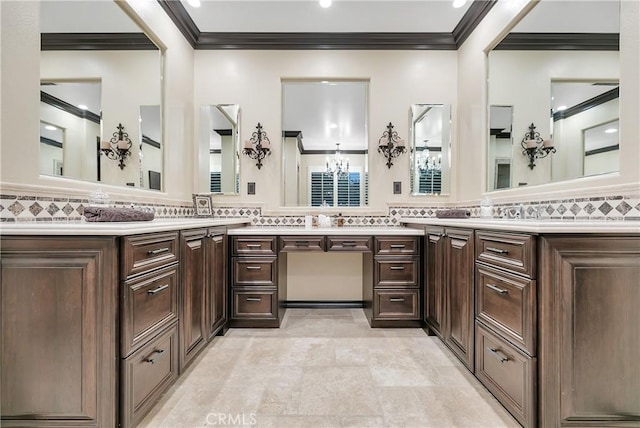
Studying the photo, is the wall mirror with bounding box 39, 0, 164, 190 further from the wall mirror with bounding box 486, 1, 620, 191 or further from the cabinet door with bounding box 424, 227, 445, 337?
the wall mirror with bounding box 486, 1, 620, 191

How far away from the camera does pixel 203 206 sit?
3.21 m

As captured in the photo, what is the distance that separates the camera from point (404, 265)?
Answer: 2670 mm

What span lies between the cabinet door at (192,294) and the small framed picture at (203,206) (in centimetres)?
114

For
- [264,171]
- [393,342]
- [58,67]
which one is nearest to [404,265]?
[393,342]

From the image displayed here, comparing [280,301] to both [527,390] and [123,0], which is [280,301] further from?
[123,0]

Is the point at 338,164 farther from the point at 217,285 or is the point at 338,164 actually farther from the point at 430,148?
the point at 217,285

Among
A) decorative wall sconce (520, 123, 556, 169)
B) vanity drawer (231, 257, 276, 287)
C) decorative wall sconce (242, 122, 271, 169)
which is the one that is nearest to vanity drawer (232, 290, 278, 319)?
vanity drawer (231, 257, 276, 287)

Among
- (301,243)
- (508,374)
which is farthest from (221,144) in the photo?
(508,374)

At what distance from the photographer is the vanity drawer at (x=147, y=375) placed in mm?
1291

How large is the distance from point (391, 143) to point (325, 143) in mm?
737

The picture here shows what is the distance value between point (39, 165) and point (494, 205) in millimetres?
3215

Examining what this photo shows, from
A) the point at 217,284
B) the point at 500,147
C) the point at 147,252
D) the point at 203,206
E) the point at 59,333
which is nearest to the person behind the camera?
the point at 59,333

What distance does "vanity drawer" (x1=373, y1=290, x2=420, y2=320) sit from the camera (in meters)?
2.66

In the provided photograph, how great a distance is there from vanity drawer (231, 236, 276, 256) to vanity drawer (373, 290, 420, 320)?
3.41 feet
